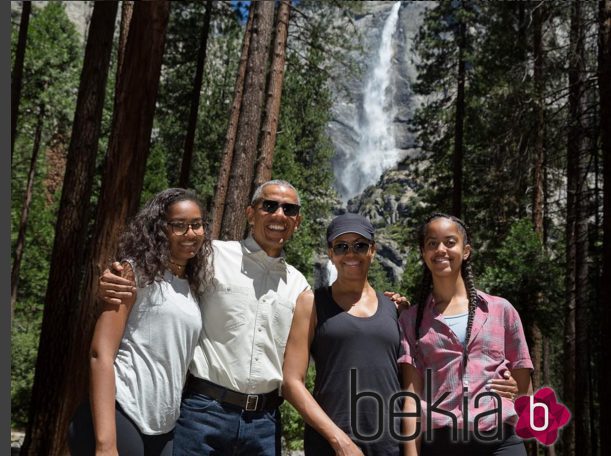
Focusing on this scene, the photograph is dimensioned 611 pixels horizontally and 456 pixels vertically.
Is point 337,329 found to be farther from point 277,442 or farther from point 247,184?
point 247,184

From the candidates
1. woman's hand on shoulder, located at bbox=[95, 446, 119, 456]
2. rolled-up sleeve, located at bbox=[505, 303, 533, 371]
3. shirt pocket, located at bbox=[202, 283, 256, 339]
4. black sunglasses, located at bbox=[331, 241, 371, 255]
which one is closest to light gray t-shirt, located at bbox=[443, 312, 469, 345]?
rolled-up sleeve, located at bbox=[505, 303, 533, 371]

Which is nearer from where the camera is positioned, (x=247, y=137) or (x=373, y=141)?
(x=247, y=137)

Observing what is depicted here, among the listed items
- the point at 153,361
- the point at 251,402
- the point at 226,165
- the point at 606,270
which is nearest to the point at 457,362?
the point at 251,402

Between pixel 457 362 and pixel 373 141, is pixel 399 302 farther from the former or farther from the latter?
pixel 373 141

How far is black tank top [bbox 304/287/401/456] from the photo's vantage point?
95.3 inches

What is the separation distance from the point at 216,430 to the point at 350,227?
0.95 m

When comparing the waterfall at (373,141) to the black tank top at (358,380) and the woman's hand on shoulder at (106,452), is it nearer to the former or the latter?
the black tank top at (358,380)

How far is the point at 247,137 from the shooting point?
7895mm

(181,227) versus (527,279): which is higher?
(527,279)

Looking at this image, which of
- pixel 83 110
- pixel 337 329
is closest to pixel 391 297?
pixel 337 329

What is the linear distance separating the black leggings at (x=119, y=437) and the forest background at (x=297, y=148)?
51.9 inches

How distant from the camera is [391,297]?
9.37ft

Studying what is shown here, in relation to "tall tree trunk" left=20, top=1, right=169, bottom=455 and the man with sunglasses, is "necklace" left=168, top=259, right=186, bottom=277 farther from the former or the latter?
"tall tree trunk" left=20, top=1, right=169, bottom=455

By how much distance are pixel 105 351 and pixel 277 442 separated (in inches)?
32.5
